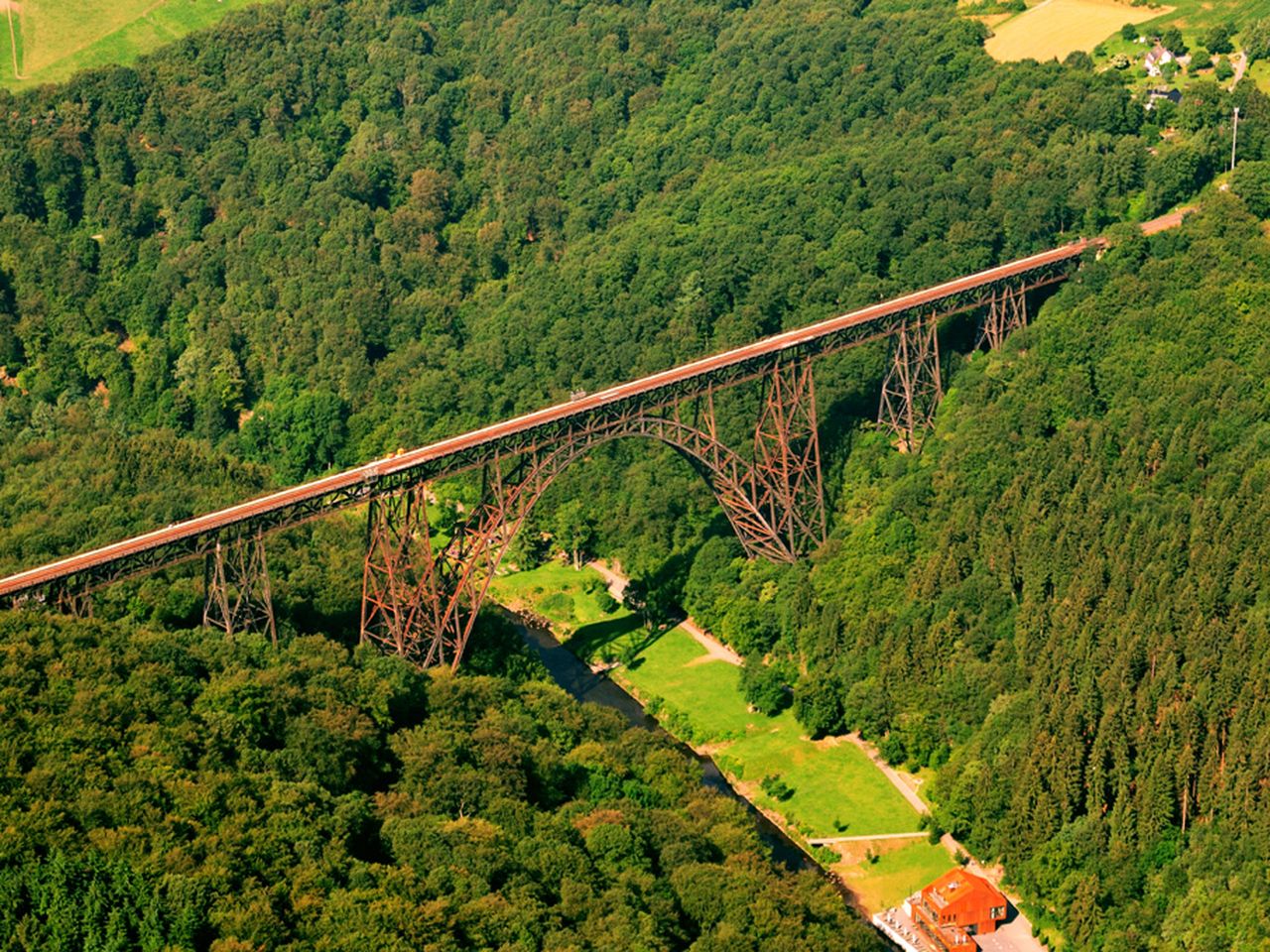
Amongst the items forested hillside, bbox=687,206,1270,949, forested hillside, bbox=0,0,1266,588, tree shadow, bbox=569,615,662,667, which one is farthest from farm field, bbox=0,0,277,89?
forested hillside, bbox=687,206,1270,949

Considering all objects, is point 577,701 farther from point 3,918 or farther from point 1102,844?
point 3,918

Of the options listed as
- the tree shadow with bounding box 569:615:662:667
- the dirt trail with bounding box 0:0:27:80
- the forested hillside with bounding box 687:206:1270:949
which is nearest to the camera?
the forested hillside with bounding box 687:206:1270:949

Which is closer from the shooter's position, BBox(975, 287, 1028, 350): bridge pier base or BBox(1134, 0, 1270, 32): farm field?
BBox(975, 287, 1028, 350): bridge pier base

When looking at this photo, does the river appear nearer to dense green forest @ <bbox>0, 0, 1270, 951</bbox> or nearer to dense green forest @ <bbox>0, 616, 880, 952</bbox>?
dense green forest @ <bbox>0, 616, 880, 952</bbox>

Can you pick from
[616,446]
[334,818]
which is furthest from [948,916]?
[616,446]

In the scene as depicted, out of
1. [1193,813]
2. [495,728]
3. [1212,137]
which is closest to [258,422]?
[495,728]

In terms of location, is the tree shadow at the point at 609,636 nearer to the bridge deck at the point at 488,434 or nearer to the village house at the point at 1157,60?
the bridge deck at the point at 488,434

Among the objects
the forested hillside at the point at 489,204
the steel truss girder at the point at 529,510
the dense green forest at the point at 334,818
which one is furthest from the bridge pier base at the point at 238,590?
the forested hillside at the point at 489,204
